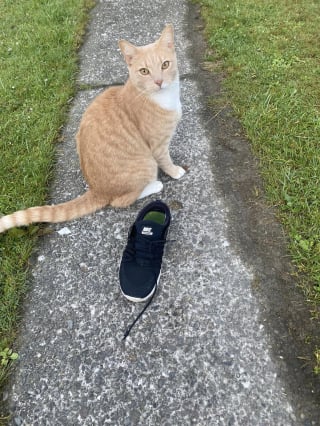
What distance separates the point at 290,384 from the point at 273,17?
13.0ft

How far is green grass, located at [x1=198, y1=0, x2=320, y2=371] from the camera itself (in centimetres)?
236

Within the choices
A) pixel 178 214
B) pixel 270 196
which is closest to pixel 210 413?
pixel 178 214

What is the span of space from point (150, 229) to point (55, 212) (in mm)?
697

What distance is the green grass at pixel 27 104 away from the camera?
7.82 feet

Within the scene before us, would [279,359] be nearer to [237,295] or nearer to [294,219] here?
[237,295]

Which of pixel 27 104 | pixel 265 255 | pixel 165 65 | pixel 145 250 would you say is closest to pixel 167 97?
pixel 165 65

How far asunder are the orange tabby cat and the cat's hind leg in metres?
0.09

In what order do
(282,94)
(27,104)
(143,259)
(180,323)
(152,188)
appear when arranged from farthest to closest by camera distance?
(27,104) < (282,94) < (152,188) < (143,259) < (180,323)

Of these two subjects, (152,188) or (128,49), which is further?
(152,188)

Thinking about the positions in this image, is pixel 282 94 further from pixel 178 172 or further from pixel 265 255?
pixel 265 255

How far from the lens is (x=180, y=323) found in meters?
2.03

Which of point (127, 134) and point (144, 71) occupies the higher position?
point (144, 71)

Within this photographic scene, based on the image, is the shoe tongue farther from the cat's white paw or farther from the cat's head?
the cat's head

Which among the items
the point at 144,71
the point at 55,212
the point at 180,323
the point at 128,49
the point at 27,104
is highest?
the point at 128,49
